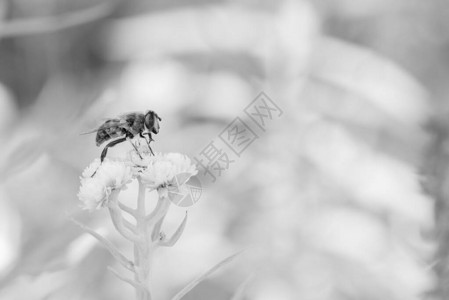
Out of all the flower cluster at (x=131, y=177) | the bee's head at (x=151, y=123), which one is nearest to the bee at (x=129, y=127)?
the bee's head at (x=151, y=123)

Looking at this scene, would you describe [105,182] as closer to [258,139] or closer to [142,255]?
[142,255]

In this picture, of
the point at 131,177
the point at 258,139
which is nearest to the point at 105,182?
the point at 131,177

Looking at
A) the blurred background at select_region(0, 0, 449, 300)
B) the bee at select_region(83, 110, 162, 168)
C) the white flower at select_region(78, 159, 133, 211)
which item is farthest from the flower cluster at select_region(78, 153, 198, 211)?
the blurred background at select_region(0, 0, 449, 300)

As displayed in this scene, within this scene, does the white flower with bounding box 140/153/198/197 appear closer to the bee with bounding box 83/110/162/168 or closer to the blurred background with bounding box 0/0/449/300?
the bee with bounding box 83/110/162/168

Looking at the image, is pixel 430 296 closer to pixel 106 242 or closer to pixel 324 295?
pixel 106 242

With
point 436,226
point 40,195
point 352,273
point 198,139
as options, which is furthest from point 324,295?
point 40,195

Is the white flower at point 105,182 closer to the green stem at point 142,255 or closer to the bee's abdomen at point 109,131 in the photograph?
the green stem at point 142,255
